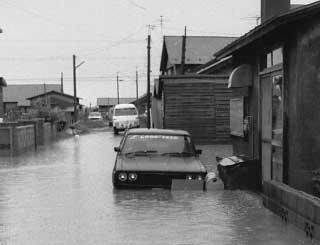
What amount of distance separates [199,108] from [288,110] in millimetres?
18571

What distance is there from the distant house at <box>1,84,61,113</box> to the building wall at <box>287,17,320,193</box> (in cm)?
8259

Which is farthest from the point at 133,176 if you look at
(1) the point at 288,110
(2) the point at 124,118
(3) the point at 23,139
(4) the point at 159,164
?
(2) the point at 124,118

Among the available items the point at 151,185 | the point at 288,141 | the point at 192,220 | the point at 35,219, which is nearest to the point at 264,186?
the point at 288,141

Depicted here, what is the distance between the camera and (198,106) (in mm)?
28609

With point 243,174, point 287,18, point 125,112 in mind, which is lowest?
point 243,174

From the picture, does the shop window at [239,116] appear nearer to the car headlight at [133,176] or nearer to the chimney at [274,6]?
the chimney at [274,6]

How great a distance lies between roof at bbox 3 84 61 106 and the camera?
93.1 metres

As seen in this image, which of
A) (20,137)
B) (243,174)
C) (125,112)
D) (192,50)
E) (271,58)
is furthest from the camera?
(192,50)

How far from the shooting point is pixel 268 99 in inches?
461

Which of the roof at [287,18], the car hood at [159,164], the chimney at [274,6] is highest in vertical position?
the chimney at [274,6]

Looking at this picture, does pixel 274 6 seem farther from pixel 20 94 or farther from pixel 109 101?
pixel 109 101

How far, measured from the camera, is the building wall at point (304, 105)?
359 inches

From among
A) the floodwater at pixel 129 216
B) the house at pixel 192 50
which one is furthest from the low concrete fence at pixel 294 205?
the house at pixel 192 50

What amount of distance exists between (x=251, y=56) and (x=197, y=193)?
3.57 m
